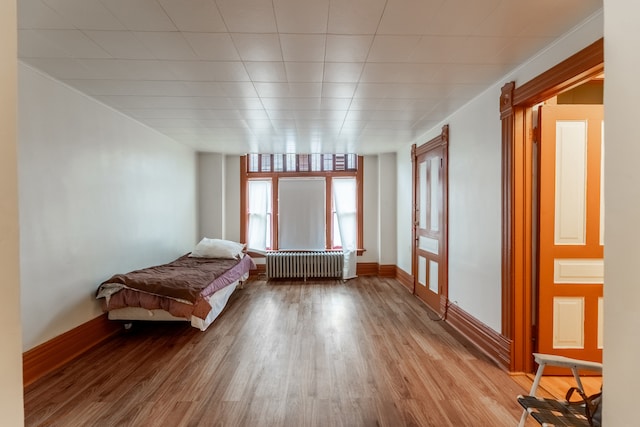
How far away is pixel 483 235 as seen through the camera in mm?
3068

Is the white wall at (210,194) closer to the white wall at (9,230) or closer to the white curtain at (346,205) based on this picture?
the white curtain at (346,205)

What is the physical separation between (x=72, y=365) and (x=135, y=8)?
3.02 meters

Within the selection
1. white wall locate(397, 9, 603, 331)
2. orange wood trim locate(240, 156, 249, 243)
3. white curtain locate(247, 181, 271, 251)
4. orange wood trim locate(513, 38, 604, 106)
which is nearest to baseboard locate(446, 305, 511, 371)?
white wall locate(397, 9, 603, 331)

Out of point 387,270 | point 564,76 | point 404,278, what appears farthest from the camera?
point 387,270

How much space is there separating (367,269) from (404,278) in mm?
1015

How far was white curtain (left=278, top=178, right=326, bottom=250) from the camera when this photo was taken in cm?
663

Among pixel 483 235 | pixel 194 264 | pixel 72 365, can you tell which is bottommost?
pixel 72 365

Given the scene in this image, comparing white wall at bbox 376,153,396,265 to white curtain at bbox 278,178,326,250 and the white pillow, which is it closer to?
white curtain at bbox 278,178,326,250

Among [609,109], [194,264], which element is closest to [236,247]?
[194,264]

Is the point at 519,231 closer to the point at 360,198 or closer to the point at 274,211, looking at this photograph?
the point at 360,198

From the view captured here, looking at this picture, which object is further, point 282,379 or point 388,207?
point 388,207

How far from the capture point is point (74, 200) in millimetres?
3002

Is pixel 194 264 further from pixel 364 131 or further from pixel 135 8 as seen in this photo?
pixel 135 8

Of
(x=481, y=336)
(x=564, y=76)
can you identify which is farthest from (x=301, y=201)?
(x=564, y=76)
